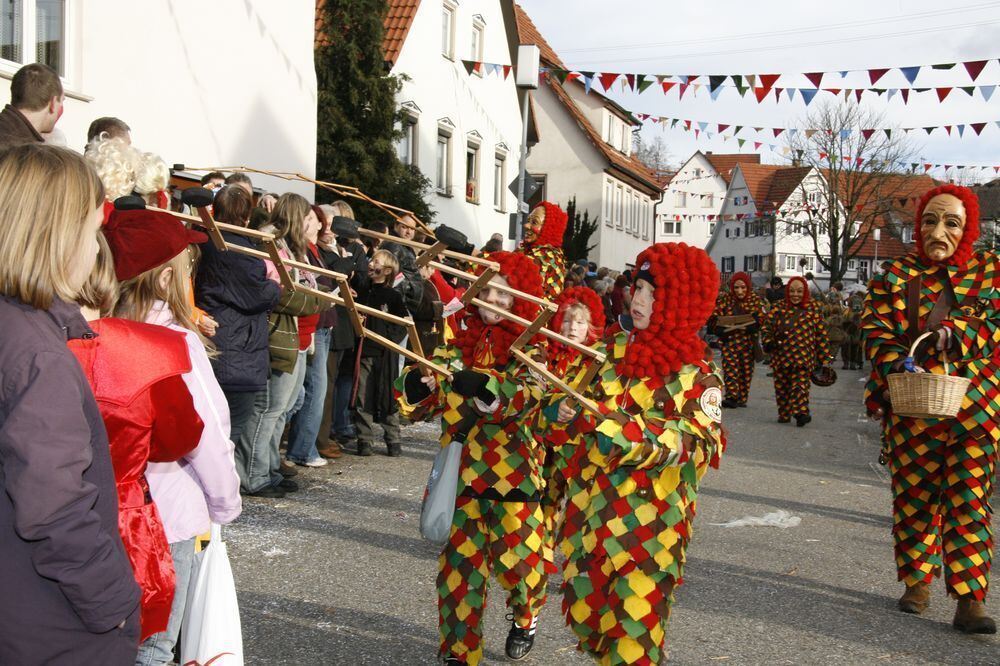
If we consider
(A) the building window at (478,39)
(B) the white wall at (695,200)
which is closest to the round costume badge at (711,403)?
(A) the building window at (478,39)

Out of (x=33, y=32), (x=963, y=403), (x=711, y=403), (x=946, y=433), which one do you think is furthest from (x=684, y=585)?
(x=33, y=32)

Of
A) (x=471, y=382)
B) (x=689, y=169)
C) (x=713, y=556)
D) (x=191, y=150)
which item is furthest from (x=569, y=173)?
(x=689, y=169)

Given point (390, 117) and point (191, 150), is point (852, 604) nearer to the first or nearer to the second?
point (191, 150)

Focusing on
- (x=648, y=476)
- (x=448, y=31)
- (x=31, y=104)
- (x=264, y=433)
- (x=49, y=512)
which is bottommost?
(x=264, y=433)

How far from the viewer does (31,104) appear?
5395 mm

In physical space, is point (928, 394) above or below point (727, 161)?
below

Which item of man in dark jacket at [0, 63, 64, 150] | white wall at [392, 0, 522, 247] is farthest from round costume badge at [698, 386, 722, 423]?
white wall at [392, 0, 522, 247]

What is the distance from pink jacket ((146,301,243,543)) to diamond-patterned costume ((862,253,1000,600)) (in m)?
3.71

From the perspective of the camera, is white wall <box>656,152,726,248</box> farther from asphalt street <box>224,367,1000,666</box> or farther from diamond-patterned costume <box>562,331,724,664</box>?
diamond-patterned costume <box>562,331,724,664</box>

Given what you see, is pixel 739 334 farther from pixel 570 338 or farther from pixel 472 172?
pixel 472 172

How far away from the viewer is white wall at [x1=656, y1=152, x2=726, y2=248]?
75.2m

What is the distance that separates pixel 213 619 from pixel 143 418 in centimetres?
76

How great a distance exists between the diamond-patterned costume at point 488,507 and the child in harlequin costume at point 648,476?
0.47 m

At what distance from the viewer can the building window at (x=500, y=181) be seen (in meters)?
29.3
